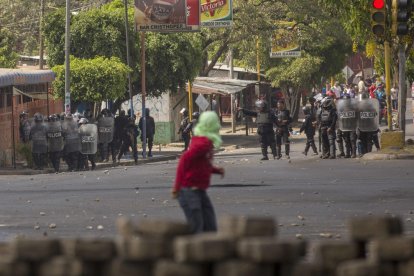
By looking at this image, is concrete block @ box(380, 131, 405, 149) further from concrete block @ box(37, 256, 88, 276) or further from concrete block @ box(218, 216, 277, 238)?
concrete block @ box(37, 256, 88, 276)

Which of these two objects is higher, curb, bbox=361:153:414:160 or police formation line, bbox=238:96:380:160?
police formation line, bbox=238:96:380:160

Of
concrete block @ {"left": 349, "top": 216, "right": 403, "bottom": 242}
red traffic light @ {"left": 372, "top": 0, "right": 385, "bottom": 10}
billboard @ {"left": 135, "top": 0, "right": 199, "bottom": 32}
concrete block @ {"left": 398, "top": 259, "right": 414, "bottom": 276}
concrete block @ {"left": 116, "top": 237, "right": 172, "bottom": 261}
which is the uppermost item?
billboard @ {"left": 135, "top": 0, "right": 199, "bottom": 32}

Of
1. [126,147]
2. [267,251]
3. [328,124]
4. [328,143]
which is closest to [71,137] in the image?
[126,147]

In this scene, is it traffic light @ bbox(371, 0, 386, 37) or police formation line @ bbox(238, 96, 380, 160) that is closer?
traffic light @ bbox(371, 0, 386, 37)

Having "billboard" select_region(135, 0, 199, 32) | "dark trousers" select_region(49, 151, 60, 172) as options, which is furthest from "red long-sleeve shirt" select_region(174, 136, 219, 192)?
"billboard" select_region(135, 0, 199, 32)

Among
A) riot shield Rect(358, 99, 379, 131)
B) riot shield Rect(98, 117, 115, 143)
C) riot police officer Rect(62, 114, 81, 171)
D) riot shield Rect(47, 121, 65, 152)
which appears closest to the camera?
riot shield Rect(358, 99, 379, 131)

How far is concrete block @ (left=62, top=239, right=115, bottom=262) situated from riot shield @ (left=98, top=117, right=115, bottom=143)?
3398cm

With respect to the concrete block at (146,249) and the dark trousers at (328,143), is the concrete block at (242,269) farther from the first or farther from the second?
the dark trousers at (328,143)

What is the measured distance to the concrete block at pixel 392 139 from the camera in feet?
108

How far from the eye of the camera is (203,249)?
761 centimetres

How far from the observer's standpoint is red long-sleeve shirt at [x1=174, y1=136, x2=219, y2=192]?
12.9 m

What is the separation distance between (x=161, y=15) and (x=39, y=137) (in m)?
9.79

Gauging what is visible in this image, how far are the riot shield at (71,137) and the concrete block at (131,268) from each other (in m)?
30.9

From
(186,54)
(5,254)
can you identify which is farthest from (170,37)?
(5,254)
